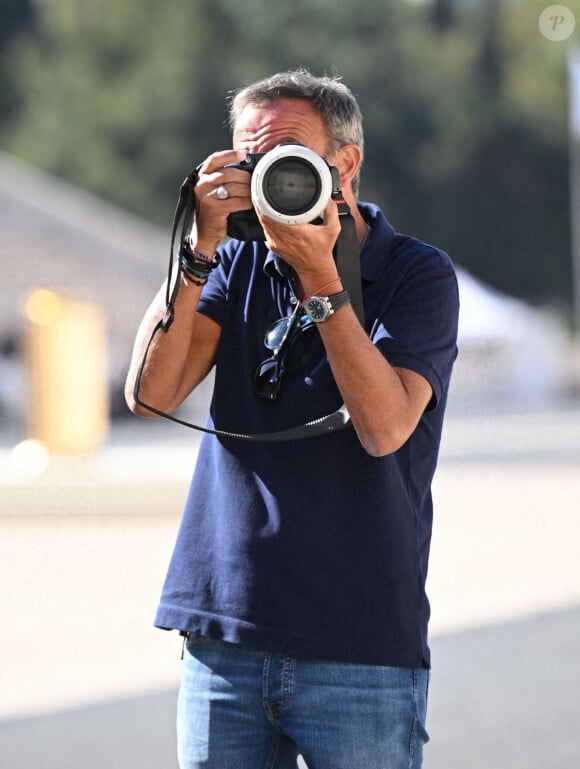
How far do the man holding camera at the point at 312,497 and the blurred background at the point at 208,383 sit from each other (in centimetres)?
60

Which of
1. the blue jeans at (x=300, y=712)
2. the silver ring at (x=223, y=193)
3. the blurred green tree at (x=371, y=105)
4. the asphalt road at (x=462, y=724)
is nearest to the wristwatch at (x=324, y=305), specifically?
the silver ring at (x=223, y=193)

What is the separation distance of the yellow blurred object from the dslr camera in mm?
11828

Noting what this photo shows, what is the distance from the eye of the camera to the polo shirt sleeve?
6.77ft

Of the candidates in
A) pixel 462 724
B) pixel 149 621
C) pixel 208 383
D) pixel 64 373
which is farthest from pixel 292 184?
pixel 208 383

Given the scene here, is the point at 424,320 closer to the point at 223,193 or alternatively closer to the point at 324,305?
the point at 324,305

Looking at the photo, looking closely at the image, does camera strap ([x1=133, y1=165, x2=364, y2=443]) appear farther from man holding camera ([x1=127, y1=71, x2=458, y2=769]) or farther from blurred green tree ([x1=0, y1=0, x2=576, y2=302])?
blurred green tree ([x1=0, y1=0, x2=576, y2=302])

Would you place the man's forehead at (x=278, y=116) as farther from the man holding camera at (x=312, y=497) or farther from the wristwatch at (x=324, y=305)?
the wristwatch at (x=324, y=305)

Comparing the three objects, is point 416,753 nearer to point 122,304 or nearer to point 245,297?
point 245,297

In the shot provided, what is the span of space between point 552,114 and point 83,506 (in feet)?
102

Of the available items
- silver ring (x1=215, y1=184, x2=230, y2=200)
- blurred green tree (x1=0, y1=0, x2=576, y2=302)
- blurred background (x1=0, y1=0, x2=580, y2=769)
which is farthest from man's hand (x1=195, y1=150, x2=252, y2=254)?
blurred green tree (x1=0, y1=0, x2=576, y2=302)

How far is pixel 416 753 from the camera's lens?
2096 mm

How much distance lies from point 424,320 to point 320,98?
0.38 metres

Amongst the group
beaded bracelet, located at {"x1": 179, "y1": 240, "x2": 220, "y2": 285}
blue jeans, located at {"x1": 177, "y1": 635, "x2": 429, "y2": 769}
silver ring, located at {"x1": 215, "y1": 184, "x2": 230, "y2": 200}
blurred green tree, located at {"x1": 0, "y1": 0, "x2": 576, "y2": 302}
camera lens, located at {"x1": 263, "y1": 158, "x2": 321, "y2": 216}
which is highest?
blurred green tree, located at {"x1": 0, "y1": 0, "x2": 576, "y2": 302}

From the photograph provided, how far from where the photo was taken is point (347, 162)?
7.16 ft
